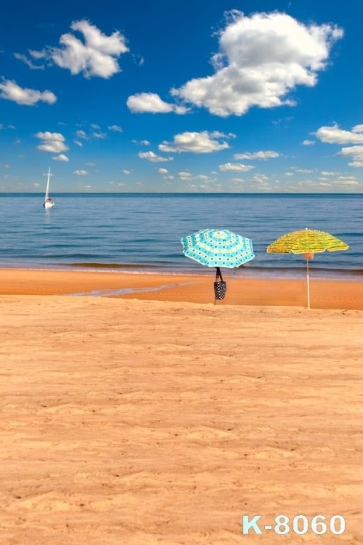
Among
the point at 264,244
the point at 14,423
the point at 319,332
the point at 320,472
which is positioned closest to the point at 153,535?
the point at 320,472

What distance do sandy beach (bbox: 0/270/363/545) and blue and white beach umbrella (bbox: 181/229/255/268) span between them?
1530mm

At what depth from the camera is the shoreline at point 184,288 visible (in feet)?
49.7

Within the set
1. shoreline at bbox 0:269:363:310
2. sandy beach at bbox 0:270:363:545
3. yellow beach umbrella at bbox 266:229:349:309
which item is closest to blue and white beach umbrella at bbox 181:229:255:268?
yellow beach umbrella at bbox 266:229:349:309

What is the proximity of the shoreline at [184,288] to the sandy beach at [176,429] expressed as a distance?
18.5 ft

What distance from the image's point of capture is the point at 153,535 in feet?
11.0

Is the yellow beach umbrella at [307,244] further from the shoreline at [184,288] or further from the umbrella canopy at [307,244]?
the shoreline at [184,288]

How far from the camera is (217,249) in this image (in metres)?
10.3

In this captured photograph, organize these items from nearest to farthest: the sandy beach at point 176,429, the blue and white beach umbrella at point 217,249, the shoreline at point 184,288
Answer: the sandy beach at point 176,429 < the blue and white beach umbrella at point 217,249 < the shoreline at point 184,288

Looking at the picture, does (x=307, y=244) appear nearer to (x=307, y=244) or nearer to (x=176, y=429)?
(x=307, y=244)

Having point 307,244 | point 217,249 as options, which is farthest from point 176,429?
point 307,244

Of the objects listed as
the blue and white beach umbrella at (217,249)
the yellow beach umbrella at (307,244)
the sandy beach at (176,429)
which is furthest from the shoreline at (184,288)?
the sandy beach at (176,429)

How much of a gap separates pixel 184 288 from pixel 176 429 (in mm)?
12570

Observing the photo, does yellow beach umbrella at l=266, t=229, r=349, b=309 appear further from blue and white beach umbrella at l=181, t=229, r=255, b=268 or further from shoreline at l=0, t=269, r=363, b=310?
shoreline at l=0, t=269, r=363, b=310

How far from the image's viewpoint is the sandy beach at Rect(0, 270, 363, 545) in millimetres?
3535
